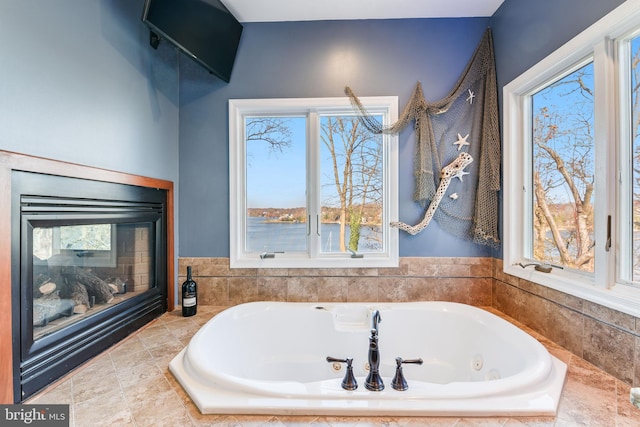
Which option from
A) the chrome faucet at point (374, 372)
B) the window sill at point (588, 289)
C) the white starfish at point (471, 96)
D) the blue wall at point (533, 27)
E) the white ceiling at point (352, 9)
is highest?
the white ceiling at point (352, 9)

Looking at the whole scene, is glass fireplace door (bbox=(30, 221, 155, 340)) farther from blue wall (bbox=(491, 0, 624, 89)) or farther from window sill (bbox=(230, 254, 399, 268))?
blue wall (bbox=(491, 0, 624, 89))

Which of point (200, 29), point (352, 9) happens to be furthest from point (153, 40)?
point (352, 9)

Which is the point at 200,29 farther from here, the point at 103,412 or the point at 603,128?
the point at 603,128

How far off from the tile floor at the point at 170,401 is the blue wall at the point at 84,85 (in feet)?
3.05

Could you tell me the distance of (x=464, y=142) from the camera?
2.02m

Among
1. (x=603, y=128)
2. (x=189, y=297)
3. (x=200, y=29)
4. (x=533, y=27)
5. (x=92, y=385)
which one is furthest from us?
(x=189, y=297)

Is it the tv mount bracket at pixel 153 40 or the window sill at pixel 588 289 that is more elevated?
the tv mount bracket at pixel 153 40

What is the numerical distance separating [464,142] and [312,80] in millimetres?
1185

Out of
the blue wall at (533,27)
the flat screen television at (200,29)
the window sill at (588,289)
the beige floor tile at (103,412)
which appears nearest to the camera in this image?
the beige floor tile at (103,412)

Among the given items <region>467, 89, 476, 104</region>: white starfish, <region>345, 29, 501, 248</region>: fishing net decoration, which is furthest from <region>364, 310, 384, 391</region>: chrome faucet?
<region>467, 89, 476, 104</region>: white starfish

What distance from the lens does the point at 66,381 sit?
3.77 ft

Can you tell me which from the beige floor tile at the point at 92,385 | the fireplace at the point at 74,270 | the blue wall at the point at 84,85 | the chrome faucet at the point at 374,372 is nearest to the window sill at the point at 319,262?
the fireplace at the point at 74,270

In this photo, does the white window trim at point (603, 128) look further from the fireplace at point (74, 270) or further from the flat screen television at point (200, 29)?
the fireplace at point (74, 270)

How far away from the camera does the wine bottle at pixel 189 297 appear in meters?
1.89
